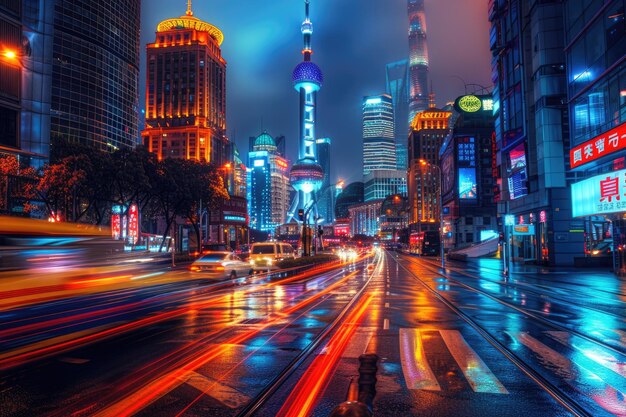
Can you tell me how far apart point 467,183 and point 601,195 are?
75300mm

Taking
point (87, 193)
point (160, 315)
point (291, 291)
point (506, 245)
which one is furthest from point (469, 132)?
point (160, 315)

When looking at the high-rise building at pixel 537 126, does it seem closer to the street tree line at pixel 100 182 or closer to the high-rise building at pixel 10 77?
the street tree line at pixel 100 182

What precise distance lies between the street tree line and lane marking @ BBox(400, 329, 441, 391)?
1029 inches

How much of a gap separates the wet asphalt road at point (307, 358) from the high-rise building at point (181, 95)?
160594 millimetres

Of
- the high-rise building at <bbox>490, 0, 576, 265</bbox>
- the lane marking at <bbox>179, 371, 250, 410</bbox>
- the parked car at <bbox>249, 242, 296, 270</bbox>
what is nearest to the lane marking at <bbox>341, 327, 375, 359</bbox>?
the lane marking at <bbox>179, 371, 250, 410</bbox>

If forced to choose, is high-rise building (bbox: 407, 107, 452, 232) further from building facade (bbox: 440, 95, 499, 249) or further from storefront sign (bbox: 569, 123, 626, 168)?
storefront sign (bbox: 569, 123, 626, 168)

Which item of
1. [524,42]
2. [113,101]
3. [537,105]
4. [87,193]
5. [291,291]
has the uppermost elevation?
[113,101]

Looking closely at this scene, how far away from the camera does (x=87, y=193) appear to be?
4409cm

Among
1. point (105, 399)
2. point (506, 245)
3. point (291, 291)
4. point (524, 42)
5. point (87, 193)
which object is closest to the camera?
point (105, 399)

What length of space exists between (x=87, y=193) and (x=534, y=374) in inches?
1711

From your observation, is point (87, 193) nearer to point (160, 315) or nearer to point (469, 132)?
point (160, 315)

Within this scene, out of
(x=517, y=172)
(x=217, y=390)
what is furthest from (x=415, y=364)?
(x=517, y=172)

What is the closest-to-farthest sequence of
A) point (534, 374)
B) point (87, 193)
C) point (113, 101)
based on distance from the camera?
point (534, 374) < point (87, 193) < point (113, 101)

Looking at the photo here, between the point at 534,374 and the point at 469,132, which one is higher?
the point at 469,132
